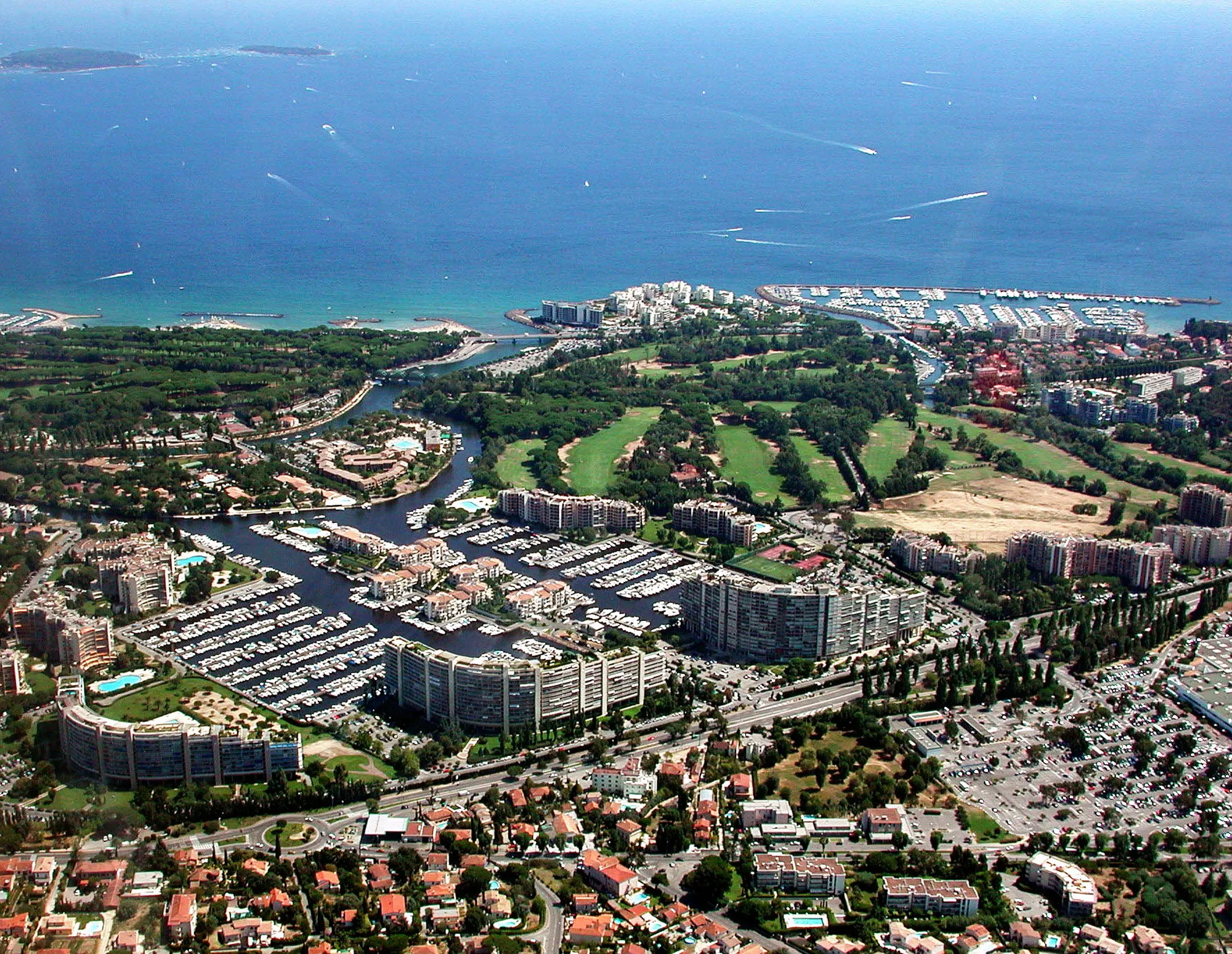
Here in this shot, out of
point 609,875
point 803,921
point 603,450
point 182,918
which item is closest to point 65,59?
point 603,450

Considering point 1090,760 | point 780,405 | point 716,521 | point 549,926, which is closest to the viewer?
point 549,926

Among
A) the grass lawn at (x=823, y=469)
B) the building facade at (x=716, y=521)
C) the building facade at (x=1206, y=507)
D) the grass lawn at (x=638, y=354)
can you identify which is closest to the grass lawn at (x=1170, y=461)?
the building facade at (x=1206, y=507)

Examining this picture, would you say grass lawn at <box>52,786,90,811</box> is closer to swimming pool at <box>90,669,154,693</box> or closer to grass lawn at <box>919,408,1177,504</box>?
swimming pool at <box>90,669,154,693</box>

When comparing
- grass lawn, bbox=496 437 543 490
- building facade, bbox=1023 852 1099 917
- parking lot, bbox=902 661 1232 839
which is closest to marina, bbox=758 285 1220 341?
grass lawn, bbox=496 437 543 490

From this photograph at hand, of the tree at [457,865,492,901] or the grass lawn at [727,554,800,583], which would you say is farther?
the grass lawn at [727,554,800,583]

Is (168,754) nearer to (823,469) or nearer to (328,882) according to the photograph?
(328,882)

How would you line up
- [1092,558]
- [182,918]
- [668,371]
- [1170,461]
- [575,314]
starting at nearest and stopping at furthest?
[182,918] < [1092,558] < [1170,461] < [668,371] < [575,314]
